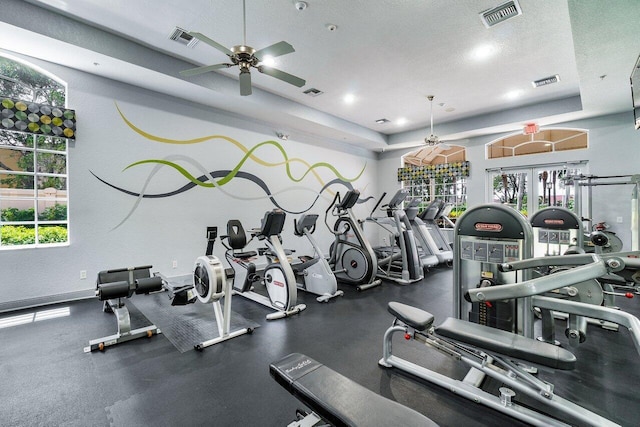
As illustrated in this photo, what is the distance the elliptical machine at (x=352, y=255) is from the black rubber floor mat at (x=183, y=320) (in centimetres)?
220

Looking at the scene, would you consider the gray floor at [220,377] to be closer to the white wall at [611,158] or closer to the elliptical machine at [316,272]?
the elliptical machine at [316,272]

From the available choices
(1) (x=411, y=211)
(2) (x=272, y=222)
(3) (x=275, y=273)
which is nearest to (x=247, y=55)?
(2) (x=272, y=222)

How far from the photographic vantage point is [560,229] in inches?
163

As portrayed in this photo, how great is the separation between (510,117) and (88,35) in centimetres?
773

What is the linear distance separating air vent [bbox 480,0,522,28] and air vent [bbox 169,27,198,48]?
11.5 feet

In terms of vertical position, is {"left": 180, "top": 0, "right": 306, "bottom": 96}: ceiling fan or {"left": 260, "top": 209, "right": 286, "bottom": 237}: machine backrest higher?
{"left": 180, "top": 0, "right": 306, "bottom": 96}: ceiling fan

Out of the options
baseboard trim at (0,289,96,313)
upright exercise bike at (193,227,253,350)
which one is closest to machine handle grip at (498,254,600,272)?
upright exercise bike at (193,227,253,350)

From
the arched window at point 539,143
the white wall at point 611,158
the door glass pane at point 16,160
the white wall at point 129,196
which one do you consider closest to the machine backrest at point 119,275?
the white wall at point 129,196

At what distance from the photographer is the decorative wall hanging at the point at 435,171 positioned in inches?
320

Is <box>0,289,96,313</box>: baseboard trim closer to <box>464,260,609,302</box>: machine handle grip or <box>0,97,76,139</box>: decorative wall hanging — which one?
<box>0,97,76,139</box>: decorative wall hanging

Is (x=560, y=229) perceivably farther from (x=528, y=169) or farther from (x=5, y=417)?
(x=5, y=417)

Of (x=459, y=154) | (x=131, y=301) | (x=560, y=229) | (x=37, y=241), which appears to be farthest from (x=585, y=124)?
(x=37, y=241)

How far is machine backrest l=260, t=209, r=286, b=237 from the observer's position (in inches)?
147

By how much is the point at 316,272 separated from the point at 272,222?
1.35 metres
